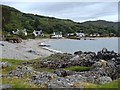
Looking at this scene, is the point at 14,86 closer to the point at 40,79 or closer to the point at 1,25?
the point at 40,79

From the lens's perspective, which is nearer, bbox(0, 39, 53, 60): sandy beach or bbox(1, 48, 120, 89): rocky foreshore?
bbox(1, 48, 120, 89): rocky foreshore

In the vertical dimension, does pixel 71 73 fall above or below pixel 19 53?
above

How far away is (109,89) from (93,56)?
32148 mm

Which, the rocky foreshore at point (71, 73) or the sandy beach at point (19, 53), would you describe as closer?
the rocky foreshore at point (71, 73)

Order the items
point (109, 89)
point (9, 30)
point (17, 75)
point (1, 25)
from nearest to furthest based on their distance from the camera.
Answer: point (109, 89)
point (17, 75)
point (1, 25)
point (9, 30)

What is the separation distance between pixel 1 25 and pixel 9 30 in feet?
53.7

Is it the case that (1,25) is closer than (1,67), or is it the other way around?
(1,67)

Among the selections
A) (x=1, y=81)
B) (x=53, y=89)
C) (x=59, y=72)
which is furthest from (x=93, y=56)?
(x=53, y=89)

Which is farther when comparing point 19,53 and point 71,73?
point 19,53

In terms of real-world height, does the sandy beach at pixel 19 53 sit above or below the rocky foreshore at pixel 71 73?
below

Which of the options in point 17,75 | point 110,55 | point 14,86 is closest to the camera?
point 14,86

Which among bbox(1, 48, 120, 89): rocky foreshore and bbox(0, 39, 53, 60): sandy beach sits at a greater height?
bbox(1, 48, 120, 89): rocky foreshore

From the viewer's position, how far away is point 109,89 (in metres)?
19.0

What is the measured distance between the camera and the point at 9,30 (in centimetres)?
19312
